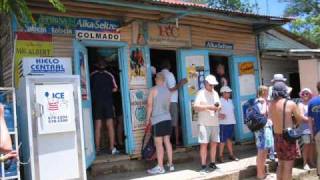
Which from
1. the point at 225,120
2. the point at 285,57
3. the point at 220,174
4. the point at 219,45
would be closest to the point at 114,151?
the point at 220,174

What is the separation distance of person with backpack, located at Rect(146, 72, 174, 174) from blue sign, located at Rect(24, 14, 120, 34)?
1469 mm

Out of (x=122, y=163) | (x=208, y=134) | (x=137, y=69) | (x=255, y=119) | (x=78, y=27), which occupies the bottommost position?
(x=122, y=163)

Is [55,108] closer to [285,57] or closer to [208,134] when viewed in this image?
[208,134]

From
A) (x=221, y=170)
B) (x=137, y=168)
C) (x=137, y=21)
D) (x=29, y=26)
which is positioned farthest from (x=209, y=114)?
(x=29, y=26)

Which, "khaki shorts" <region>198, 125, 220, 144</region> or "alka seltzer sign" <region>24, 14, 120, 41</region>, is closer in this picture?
"alka seltzer sign" <region>24, 14, 120, 41</region>

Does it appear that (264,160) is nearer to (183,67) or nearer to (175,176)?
(175,176)

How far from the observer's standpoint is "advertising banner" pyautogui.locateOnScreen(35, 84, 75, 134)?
25.6ft

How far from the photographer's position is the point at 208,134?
9930 millimetres

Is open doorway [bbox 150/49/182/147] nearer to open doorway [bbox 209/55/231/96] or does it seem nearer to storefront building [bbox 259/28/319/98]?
open doorway [bbox 209/55/231/96]

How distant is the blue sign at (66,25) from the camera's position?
8969 mm

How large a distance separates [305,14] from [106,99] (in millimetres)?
22861

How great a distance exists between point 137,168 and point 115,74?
2234 millimetres

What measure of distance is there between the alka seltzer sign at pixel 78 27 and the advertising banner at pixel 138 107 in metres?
1.18

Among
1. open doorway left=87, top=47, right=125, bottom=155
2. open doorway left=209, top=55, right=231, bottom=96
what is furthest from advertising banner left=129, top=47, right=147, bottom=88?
open doorway left=209, top=55, right=231, bottom=96
